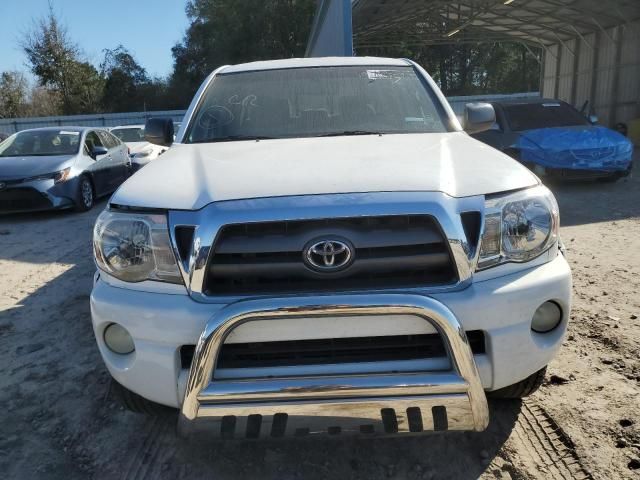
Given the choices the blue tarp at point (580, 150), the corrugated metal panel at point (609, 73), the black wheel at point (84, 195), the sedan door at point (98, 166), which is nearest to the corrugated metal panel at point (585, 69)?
the corrugated metal panel at point (609, 73)

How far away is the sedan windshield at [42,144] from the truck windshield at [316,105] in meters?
6.28

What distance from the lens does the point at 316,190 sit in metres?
1.94

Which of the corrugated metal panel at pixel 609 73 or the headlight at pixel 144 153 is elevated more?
the corrugated metal panel at pixel 609 73

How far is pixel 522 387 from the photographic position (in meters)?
2.23

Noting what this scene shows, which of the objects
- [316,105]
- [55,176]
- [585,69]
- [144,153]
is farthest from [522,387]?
[585,69]

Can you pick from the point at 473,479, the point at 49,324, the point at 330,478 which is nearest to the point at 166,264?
the point at 330,478

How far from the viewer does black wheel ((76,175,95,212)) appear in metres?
8.25

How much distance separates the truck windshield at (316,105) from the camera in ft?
10.1

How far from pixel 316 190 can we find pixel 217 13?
40870 millimetres

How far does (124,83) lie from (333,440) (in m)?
40.9

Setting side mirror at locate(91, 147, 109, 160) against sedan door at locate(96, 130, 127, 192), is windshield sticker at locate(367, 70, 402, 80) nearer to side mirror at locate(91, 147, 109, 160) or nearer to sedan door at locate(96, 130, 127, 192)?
side mirror at locate(91, 147, 109, 160)

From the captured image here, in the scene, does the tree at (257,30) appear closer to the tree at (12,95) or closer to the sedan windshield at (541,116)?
the tree at (12,95)

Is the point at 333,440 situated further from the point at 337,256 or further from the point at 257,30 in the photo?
the point at 257,30

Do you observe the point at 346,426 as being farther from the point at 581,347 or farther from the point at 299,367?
the point at 581,347
